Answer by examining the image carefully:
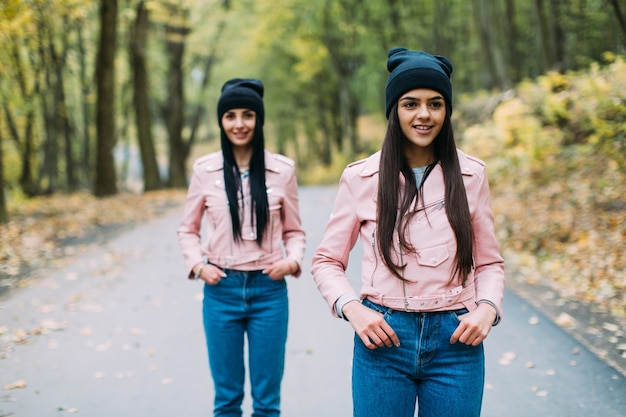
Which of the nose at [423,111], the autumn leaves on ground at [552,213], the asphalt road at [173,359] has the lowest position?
the asphalt road at [173,359]

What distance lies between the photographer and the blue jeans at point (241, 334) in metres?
3.66

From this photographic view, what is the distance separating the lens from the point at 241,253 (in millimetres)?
3658

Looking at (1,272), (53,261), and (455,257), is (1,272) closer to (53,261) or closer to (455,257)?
(53,261)

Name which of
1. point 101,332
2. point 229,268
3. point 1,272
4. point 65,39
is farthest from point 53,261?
point 65,39

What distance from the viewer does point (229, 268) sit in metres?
3.66

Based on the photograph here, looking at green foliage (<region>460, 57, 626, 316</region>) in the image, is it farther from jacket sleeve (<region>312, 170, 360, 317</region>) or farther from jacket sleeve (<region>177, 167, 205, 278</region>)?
jacket sleeve (<region>312, 170, 360, 317</region>)

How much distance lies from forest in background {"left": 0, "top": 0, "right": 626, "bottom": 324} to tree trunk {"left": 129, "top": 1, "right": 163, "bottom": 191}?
0.24 feet

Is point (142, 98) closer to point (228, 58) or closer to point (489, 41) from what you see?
point (489, 41)

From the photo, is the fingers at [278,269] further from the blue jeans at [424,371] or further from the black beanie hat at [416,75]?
the black beanie hat at [416,75]

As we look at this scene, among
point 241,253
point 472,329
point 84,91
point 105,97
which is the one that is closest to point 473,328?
point 472,329

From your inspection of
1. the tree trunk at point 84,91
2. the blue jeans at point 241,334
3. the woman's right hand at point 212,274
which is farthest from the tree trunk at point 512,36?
the woman's right hand at point 212,274

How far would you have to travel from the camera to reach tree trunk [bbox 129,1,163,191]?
2192 centimetres

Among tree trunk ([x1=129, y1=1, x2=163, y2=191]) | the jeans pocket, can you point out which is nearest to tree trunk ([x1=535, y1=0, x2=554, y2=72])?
tree trunk ([x1=129, y1=1, x2=163, y2=191])

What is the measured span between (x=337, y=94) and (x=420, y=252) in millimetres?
35596
